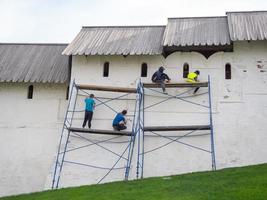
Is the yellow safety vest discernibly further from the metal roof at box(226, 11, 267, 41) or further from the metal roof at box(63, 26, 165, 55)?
the metal roof at box(226, 11, 267, 41)

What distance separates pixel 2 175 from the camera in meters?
16.6

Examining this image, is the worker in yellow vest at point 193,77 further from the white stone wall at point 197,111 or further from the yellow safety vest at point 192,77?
the white stone wall at point 197,111

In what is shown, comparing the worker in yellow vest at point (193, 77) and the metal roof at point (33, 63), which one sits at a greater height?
the metal roof at point (33, 63)

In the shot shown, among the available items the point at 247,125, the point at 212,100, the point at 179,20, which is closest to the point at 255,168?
the point at 247,125

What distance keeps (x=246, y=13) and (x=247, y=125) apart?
15.7 ft

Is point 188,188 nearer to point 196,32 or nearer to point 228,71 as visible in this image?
point 228,71

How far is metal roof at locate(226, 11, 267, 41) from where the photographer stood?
1495cm

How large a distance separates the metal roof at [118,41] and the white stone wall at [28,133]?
6.82ft

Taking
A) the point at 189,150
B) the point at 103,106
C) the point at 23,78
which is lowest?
the point at 189,150

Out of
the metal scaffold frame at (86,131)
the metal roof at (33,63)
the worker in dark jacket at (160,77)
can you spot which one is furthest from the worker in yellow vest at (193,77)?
the metal roof at (33,63)

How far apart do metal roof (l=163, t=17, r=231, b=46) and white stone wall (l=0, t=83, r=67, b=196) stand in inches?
191

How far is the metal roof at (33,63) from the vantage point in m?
17.0

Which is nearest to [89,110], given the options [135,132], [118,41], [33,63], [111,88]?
[111,88]

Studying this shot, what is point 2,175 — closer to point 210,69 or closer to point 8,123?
point 8,123
